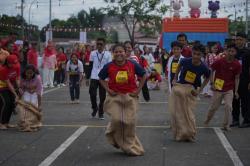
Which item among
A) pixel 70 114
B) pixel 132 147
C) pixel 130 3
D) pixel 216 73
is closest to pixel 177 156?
pixel 132 147

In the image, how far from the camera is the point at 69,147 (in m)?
9.62

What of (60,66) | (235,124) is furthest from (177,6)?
(235,124)

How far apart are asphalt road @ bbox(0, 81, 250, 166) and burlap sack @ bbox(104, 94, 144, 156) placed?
17cm

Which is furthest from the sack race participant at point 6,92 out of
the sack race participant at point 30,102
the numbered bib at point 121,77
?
the numbered bib at point 121,77

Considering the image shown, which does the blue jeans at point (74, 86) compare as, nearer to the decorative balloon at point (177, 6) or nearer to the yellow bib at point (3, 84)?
the yellow bib at point (3, 84)

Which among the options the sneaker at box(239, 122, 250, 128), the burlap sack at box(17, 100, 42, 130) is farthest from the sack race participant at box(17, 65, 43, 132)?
the sneaker at box(239, 122, 250, 128)

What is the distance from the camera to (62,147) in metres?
9.62

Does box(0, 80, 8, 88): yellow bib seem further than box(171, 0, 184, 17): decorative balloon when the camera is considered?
No

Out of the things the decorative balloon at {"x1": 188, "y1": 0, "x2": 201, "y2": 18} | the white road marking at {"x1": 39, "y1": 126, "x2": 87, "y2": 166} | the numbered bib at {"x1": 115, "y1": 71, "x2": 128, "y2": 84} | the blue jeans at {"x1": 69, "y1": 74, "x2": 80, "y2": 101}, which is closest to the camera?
the white road marking at {"x1": 39, "y1": 126, "x2": 87, "y2": 166}

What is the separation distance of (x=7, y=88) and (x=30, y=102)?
55 centimetres

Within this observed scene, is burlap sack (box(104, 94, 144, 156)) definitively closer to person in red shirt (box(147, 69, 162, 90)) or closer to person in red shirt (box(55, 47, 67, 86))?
person in red shirt (box(147, 69, 162, 90))

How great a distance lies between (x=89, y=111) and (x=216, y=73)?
4519 millimetres

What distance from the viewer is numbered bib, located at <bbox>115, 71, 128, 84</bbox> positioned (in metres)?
9.01

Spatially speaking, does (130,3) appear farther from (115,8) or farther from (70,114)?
(70,114)
